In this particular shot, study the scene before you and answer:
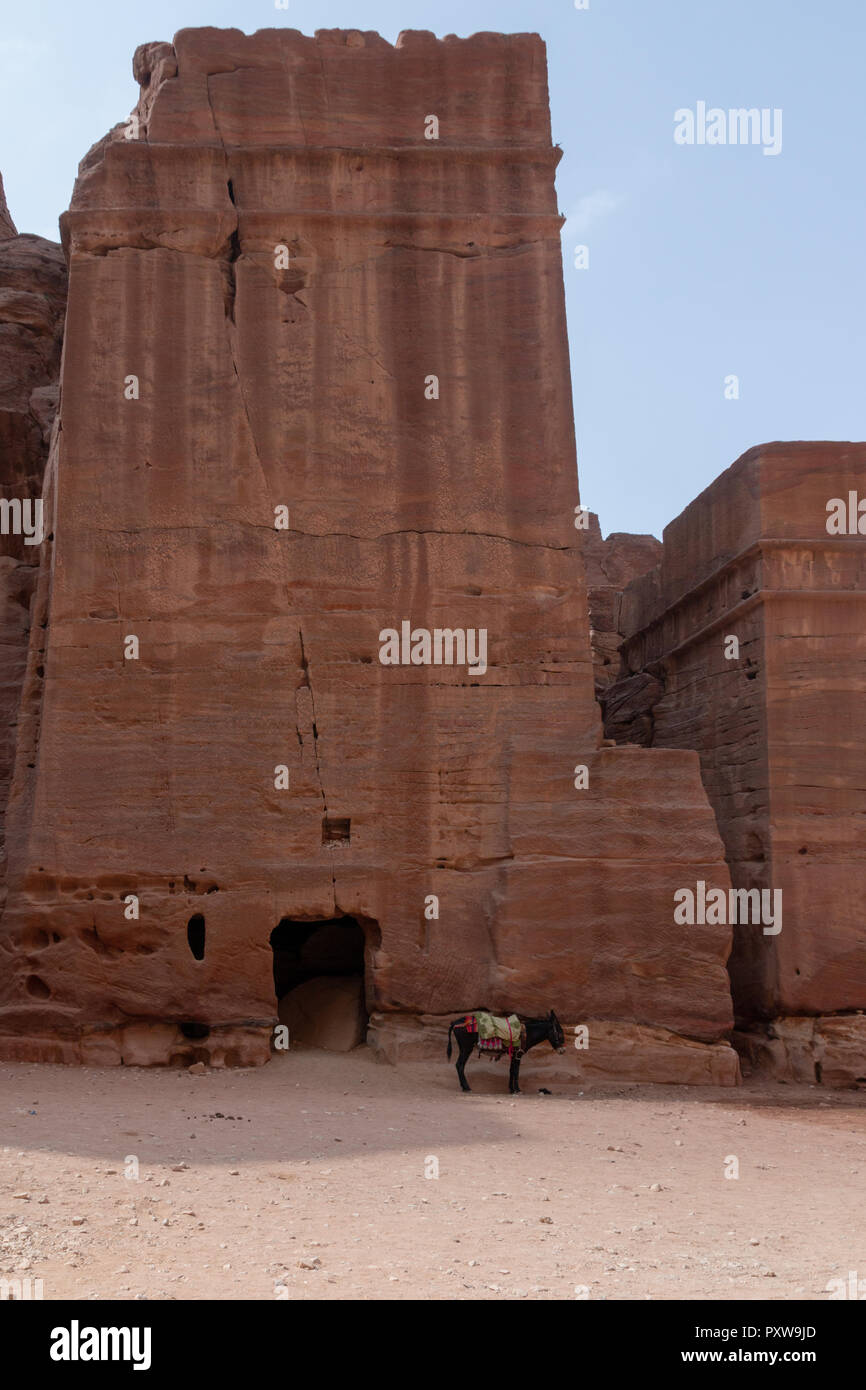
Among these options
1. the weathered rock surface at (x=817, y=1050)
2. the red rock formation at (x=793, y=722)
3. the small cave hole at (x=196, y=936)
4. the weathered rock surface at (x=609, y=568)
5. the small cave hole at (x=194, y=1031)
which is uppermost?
the weathered rock surface at (x=609, y=568)

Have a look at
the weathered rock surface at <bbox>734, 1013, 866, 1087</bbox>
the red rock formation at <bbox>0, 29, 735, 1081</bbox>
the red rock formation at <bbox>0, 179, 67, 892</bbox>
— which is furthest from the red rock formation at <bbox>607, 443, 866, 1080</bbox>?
the red rock formation at <bbox>0, 179, 67, 892</bbox>

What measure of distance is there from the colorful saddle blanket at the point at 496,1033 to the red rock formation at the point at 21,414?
6.16 meters

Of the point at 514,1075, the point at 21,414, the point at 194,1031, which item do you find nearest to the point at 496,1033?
the point at 514,1075

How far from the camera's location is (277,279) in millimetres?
12203

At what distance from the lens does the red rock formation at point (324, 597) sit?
35.7ft

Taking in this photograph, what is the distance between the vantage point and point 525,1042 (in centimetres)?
1029

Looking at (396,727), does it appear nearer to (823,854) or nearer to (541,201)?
(823,854)

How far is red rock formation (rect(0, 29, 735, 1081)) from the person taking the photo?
428 inches

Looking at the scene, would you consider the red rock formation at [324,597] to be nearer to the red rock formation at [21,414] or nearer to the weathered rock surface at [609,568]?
the red rock formation at [21,414]

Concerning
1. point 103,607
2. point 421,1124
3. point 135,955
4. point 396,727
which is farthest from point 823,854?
point 103,607

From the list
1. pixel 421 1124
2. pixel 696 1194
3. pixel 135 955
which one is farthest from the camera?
pixel 135 955

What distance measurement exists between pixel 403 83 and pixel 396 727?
6822mm

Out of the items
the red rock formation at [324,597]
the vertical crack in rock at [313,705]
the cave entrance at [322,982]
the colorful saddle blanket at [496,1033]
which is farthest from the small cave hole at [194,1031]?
the colorful saddle blanket at [496,1033]

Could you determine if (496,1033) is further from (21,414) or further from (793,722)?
(21,414)
